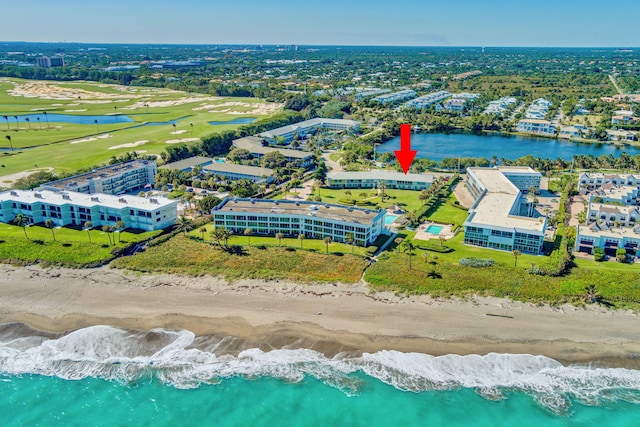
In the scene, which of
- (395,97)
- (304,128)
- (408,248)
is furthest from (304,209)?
(395,97)

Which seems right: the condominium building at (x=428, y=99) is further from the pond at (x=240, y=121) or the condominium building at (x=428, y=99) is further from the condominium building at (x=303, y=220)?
the condominium building at (x=303, y=220)

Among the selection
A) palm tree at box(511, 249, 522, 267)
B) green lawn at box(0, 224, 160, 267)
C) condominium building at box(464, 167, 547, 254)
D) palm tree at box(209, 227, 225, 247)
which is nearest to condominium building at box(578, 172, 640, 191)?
condominium building at box(464, 167, 547, 254)

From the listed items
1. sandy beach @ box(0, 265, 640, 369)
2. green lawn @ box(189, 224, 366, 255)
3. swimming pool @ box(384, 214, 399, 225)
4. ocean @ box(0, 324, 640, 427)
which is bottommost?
ocean @ box(0, 324, 640, 427)

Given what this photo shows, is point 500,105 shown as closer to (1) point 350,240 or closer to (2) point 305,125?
(2) point 305,125

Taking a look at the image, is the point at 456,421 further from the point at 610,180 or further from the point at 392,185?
the point at 610,180

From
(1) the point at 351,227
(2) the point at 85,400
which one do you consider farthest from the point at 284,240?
(2) the point at 85,400

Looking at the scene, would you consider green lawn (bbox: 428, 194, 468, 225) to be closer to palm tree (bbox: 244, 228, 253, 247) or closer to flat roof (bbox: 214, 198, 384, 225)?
flat roof (bbox: 214, 198, 384, 225)

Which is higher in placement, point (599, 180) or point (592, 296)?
point (599, 180)
